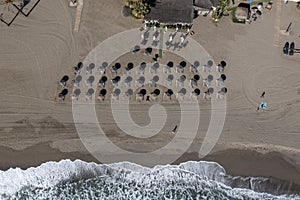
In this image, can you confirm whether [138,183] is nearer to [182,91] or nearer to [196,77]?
[182,91]

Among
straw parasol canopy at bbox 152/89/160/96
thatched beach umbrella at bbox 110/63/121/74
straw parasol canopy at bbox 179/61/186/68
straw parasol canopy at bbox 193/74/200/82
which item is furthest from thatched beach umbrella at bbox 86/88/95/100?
straw parasol canopy at bbox 193/74/200/82

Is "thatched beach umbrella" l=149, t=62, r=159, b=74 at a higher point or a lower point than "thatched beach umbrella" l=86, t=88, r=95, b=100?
Answer: higher

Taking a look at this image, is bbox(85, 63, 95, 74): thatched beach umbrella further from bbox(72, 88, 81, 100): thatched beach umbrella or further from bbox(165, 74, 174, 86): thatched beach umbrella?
bbox(165, 74, 174, 86): thatched beach umbrella

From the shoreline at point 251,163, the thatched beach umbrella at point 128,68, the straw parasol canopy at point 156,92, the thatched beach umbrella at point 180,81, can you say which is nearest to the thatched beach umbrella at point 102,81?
the thatched beach umbrella at point 128,68

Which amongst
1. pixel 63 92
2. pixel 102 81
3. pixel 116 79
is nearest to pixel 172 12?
pixel 116 79

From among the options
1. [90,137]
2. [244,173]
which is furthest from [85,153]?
[244,173]

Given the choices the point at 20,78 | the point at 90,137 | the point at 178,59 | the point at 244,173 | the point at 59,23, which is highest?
the point at 59,23

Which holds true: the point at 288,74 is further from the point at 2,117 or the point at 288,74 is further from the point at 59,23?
the point at 2,117
